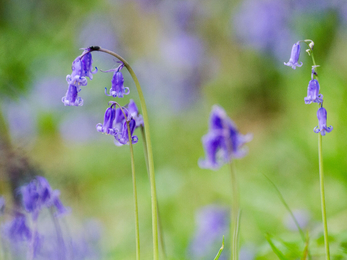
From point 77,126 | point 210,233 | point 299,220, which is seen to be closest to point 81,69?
point 210,233

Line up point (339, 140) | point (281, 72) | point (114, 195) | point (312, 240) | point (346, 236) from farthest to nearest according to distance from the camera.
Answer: point (281, 72) < point (114, 195) < point (339, 140) < point (312, 240) < point (346, 236)

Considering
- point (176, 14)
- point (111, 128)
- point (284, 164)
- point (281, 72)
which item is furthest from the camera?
point (176, 14)

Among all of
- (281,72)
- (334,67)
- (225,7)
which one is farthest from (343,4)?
(225,7)

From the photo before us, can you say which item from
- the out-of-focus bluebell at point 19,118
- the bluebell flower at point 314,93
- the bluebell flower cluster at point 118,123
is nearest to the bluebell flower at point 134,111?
the bluebell flower cluster at point 118,123

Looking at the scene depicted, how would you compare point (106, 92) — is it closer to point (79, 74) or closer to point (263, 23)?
point (79, 74)

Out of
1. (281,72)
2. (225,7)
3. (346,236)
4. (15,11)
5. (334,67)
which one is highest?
(225,7)

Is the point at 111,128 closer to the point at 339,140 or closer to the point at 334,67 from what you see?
the point at 339,140

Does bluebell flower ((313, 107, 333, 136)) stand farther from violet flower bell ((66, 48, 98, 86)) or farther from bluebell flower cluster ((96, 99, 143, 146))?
violet flower bell ((66, 48, 98, 86))
